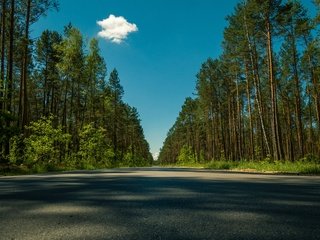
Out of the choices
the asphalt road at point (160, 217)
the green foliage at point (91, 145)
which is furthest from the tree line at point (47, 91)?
the asphalt road at point (160, 217)

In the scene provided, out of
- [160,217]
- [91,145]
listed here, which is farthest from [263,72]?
[160,217]

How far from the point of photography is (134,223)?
406 centimetres

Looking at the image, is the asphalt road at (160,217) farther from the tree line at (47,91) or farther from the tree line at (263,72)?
the tree line at (263,72)

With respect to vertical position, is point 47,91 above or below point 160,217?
above

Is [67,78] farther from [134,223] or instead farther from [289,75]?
[134,223]

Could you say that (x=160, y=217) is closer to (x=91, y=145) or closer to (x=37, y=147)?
(x=37, y=147)

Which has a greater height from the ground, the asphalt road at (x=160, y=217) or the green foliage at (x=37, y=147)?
the green foliage at (x=37, y=147)

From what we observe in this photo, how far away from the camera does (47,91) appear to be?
4766cm

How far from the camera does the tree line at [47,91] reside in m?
21.9

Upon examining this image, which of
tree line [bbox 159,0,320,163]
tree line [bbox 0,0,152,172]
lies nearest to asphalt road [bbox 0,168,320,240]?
tree line [bbox 0,0,152,172]

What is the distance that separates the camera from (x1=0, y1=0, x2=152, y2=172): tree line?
21.9 metres

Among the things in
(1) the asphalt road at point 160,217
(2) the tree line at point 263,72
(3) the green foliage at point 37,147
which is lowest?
(1) the asphalt road at point 160,217

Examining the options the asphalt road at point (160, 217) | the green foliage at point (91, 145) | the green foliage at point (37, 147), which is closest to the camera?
the asphalt road at point (160, 217)

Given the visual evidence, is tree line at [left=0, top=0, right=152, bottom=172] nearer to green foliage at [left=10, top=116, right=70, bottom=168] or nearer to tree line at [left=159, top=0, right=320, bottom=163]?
green foliage at [left=10, top=116, right=70, bottom=168]
